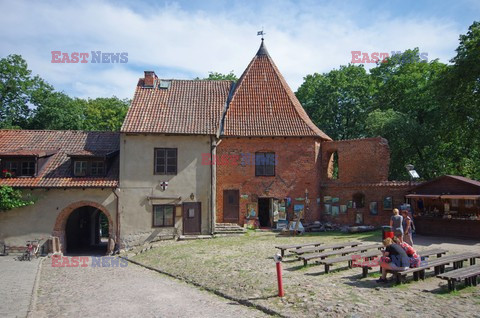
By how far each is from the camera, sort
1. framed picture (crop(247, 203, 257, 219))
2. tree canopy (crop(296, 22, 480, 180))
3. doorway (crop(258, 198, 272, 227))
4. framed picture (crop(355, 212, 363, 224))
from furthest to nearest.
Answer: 1. doorway (crop(258, 198, 272, 227))
2. framed picture (crop(247, 203, 257, 219))
3. framed picture (crop(355, 212, 363, 224))
4. tree canopy (crop(296, 22, 480, 180))

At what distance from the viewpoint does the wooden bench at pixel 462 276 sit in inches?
350

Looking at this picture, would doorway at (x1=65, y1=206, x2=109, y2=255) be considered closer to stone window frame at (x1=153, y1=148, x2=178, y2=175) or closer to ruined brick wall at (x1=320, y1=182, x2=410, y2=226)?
stone window frame at (x1=153, y1=148, x2=178, y2=175)

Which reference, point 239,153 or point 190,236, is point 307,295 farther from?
point 239,153

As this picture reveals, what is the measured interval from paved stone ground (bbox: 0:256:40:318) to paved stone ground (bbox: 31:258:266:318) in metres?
0.35

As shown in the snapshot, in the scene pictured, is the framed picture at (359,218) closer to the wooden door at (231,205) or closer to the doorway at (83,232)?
the wooden door at (231,205)

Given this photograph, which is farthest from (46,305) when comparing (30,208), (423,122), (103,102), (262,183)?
(103,102)

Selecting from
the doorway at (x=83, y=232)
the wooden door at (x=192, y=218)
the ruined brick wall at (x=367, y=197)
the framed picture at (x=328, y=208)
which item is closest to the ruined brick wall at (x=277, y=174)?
the framed picture at (x=328, y=208)

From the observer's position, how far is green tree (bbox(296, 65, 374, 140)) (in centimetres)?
3312

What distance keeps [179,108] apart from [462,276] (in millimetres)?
17899

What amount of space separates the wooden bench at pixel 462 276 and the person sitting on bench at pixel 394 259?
904 mm

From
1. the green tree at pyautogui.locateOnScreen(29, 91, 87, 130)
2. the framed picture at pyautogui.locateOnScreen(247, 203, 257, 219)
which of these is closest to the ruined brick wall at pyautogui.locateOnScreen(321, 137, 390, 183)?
the framed picture at pyautogui.locateOnScreen(247, 203, 257, 219)

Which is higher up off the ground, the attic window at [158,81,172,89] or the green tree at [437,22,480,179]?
the attic window at [158,81,172,89]

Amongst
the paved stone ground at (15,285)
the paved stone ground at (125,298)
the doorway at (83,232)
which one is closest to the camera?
the paved stone ground at (125,298)

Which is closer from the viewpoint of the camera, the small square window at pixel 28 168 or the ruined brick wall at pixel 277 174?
the small square window at pixel 28 168
